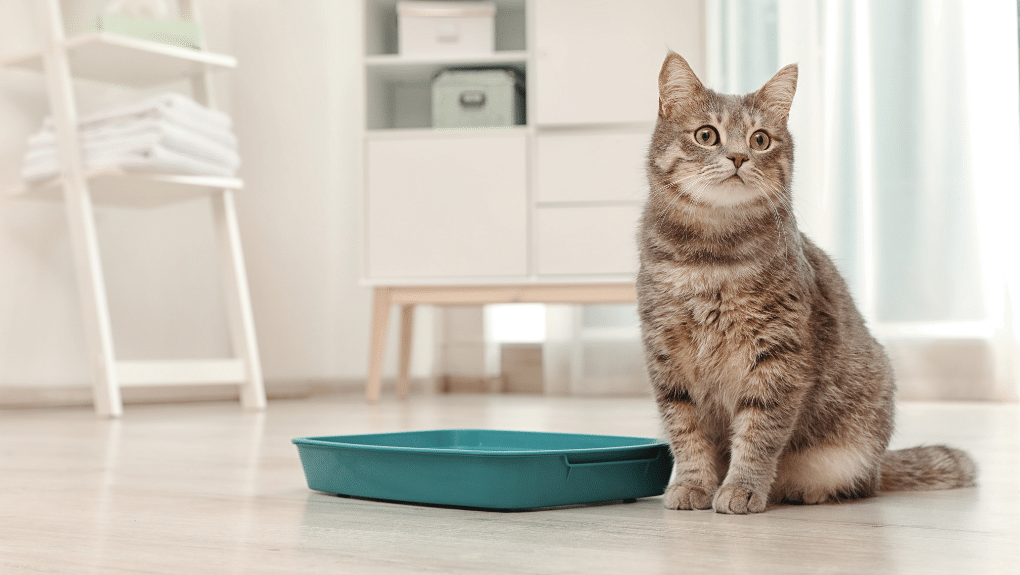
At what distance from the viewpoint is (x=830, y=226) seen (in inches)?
106

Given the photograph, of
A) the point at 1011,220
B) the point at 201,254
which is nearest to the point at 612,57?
the point at 1011,220

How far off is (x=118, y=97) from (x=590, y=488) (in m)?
2.33

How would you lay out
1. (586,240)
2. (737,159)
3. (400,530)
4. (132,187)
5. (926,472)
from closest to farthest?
(400,530) < (737,159) < (926,472) < (132,187) < (586,240)

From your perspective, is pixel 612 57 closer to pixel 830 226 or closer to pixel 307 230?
pixel 830 226

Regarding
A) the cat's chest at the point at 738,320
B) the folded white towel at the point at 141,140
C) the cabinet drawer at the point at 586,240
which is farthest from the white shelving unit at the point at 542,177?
the cat's chest at the point at 738,320

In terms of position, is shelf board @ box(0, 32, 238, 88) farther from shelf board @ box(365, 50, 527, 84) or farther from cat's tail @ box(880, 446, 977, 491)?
cat's tail @ box(880, 446, 977, 491)

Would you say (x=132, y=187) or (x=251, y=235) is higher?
(x=132, y=187)

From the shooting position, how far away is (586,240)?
262 centimetres

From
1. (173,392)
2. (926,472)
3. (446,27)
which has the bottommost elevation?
(173,392)

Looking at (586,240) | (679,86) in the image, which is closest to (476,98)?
(586,240)

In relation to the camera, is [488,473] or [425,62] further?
[425,62]

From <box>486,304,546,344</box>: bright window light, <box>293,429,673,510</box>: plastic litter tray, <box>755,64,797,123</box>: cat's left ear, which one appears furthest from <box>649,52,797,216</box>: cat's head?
<box>486,304,546,344</box>: bright window light

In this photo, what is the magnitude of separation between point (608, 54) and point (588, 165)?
12.6 inches

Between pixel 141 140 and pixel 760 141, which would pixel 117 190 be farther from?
pixel 760 141
